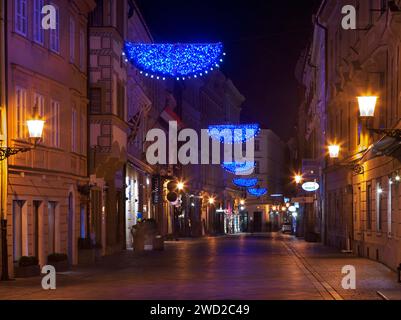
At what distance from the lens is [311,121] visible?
69.4 metres

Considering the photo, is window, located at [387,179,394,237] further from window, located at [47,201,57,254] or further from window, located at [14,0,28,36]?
window, located at [14,0,28,36]

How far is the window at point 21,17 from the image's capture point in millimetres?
25812

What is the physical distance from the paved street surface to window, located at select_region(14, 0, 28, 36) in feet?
23.3

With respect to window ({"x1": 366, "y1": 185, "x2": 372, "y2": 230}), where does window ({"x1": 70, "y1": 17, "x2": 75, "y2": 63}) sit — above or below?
above

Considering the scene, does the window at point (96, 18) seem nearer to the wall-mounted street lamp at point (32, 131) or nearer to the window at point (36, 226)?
the window at point (36, 226)

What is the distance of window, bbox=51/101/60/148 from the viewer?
96.4ft

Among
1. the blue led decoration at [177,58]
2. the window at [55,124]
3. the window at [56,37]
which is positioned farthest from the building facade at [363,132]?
the window at [56,37]

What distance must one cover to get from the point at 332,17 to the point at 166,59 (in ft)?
53.8

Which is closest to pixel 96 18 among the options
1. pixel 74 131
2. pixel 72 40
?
pixel 72 40

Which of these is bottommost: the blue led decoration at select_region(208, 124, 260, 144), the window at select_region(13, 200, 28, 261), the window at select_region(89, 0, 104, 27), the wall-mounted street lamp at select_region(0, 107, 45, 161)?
the window at select_region(13, 200, 28, 261)

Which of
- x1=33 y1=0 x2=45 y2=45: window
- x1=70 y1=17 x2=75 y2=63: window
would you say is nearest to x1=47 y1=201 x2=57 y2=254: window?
x1=33 y1=0 x2=45 y2=45: window

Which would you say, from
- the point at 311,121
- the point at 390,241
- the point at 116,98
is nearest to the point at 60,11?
the point at 116,98

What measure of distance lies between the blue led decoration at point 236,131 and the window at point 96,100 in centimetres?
2812

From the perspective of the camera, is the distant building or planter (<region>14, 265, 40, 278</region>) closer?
planter (<region>14, 265, 40, 278</region>)
